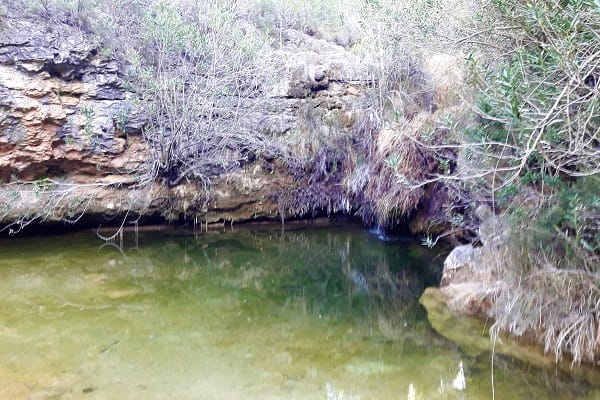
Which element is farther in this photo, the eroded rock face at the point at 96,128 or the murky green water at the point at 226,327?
the eroded rock face at the point at 96,128

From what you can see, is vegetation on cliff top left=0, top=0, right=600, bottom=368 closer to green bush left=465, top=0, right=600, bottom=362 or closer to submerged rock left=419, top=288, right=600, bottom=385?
green bush left=465, top=0, right=600, bottom=362

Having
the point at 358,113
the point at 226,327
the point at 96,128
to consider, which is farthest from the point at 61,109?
the point at 226,327

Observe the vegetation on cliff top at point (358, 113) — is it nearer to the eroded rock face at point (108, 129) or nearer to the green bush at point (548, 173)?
the green bush at point (548, 173)

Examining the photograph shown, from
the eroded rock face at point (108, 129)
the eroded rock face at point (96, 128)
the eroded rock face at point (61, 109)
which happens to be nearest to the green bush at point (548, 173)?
the eroded rock face at point (108, 129)

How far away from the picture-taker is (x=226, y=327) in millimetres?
4645

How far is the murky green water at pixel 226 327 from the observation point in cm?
350

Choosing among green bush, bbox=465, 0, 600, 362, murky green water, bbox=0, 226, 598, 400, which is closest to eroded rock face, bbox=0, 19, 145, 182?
murky green water, bbox=0, 226, 598, 400

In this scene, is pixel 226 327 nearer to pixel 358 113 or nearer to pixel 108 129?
pixel 108 129

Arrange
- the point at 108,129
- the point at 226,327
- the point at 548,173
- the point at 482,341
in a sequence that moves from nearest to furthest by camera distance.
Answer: the point at 548,173 < the point at 482,341 < the point at 226,327 < the point at 108,129

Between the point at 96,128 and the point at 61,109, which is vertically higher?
the point at 61,109

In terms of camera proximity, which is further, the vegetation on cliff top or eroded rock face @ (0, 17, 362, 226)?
eroded rock face @ (0, 17, 362, 226)

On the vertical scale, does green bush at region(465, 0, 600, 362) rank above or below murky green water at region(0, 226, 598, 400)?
above

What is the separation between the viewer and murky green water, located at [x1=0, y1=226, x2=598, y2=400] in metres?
3.50

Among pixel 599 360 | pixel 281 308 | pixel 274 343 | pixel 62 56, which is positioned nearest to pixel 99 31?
pixel 62 56
